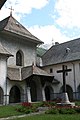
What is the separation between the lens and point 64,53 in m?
33.9

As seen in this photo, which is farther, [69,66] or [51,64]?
[51,64]

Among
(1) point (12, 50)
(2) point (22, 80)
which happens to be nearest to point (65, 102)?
(2) point (22, 80)

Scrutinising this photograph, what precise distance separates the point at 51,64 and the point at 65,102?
620 inches

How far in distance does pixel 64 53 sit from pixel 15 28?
9.05 metres

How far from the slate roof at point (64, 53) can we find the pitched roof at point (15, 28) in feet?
14.2

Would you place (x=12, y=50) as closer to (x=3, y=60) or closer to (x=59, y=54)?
(x=3, y=60)

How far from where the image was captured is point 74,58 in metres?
30.6

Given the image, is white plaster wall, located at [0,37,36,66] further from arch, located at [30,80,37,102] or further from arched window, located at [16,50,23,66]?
arch, located at [30,80,37,102]

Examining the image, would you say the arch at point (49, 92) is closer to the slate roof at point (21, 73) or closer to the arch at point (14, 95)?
the arch at point (14, 95)

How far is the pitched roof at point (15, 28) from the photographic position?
27.9m

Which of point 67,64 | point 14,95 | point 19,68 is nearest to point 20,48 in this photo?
point 19,68

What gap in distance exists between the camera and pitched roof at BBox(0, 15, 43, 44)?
27.9 metres

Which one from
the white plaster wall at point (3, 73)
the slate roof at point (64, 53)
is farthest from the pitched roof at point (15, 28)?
the white plaster wall at point (3, 73)

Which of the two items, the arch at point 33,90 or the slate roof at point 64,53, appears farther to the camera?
the slate roof at point 64,53
